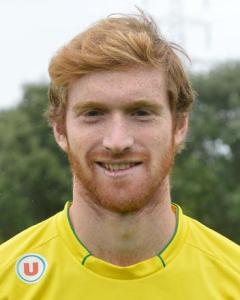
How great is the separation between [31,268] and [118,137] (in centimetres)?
86

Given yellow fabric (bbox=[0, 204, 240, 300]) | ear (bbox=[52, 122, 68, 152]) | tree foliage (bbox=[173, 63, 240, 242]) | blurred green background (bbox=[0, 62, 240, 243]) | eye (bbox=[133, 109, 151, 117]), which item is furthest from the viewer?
tree foliage (bbox=[173, 63, 240, 242])

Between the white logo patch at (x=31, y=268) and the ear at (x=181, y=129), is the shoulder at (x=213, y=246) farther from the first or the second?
the white logo patch at (x=31, y=268)

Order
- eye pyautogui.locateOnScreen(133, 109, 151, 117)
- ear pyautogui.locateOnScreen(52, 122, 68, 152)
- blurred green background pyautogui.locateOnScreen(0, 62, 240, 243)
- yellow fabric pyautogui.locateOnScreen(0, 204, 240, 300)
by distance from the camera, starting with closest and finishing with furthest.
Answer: eye pyautogui.locateOnScreen(133, 109, 151, 117) → yellow fabric pyautogui.locateOnScreen(0, 204, 240, 300) → ear pyautogui.locateOnScreen(52, 122, 68, 152) → blurred green background pyautogui.locateOnScreen(0, 62, 240, 243)

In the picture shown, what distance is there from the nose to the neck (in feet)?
1.30

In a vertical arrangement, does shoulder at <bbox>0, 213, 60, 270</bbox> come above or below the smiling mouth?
below

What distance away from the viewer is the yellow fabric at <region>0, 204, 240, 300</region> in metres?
4.51

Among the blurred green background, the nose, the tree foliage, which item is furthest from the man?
the tree foliage

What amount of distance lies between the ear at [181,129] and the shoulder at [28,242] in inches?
31.3

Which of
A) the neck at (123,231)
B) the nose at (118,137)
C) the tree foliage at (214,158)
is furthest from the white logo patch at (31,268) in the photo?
the tree foliage at (214,158)

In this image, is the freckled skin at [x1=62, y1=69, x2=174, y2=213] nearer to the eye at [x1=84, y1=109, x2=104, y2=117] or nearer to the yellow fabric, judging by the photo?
the eye at [x1=84, y1=109, x2=104, y2=117]

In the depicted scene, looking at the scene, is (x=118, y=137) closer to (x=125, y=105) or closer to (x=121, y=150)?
(x=121, y=150)

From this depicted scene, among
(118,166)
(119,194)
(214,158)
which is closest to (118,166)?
(118,166)

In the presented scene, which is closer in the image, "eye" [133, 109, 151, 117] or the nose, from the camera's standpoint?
the nose

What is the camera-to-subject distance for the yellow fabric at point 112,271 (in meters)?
4.51
